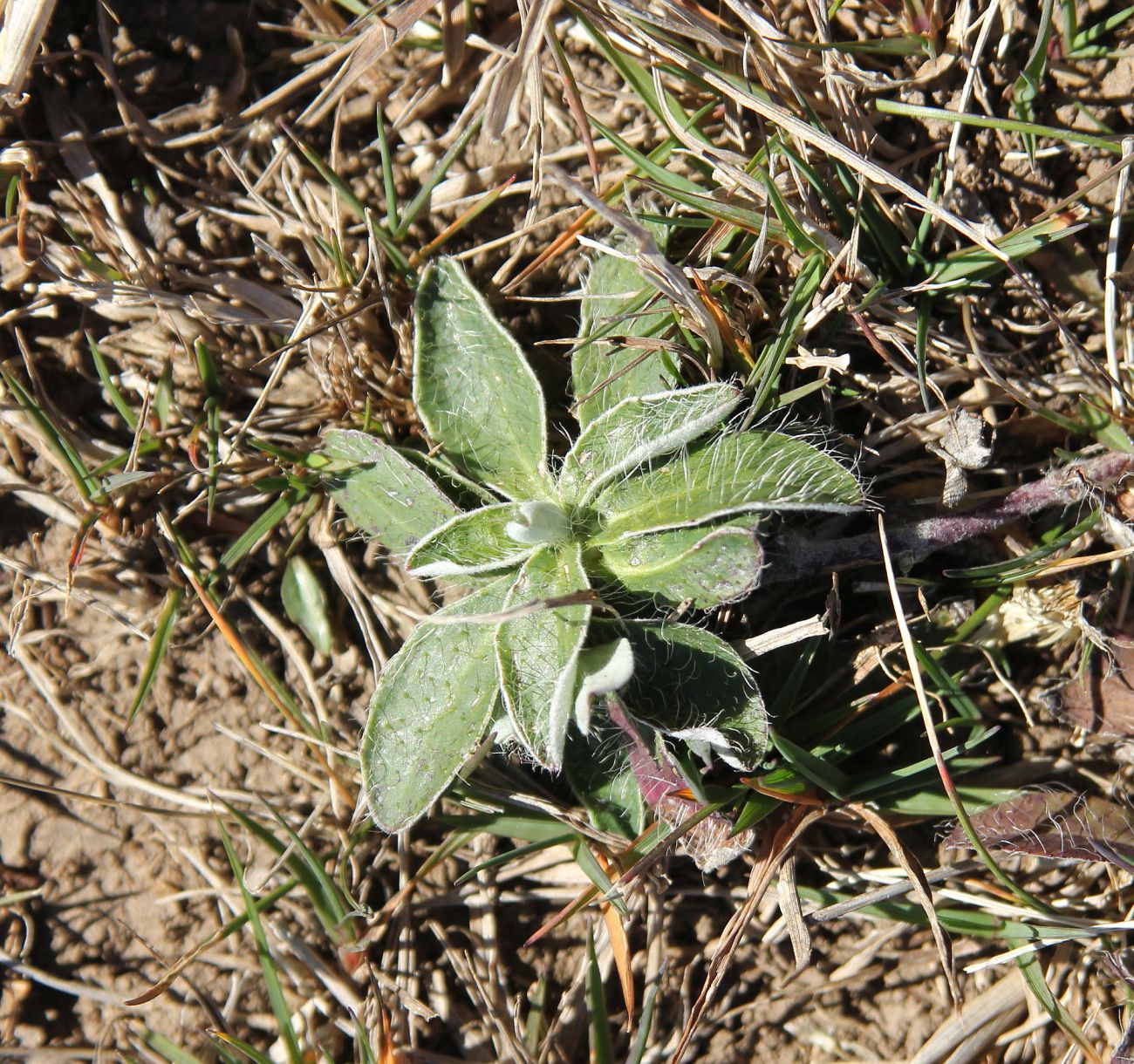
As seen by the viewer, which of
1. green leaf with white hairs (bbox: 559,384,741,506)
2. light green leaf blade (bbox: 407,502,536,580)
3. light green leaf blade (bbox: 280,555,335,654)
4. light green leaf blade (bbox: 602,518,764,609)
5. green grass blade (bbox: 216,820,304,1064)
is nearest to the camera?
light green leaf blade (bbox: 602,518,764,609)

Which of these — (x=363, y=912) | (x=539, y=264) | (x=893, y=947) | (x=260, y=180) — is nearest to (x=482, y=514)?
(x=539, y=264)

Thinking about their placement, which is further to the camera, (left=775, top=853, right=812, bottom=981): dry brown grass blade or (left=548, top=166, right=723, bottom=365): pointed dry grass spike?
(left=775, top=853, right=812, bottom=981): dry brown grass blade

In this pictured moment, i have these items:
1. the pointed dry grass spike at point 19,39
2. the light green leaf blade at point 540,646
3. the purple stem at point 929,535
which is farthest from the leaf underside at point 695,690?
the pointed dry grass spike at point 19,39

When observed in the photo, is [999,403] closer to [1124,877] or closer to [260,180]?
[1124,877]

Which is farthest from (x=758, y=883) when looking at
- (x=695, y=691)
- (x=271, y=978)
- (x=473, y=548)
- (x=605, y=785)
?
(x=271, y=978)

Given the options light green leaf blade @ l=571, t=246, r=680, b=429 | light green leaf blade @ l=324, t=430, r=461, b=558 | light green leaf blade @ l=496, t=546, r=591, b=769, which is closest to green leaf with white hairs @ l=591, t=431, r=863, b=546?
light green leaf blade @ l=496, t=546, r=591, b=769

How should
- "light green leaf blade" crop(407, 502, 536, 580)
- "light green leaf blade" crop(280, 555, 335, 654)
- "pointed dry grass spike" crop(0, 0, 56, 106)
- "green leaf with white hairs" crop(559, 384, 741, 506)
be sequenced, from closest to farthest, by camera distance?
"green leaf with white hairs" crop(559, 384, 741, 506) < "light green leaf blade" crop(407, 502, 536, 580) < "pointed dry grass spike" crop(0, 0, 56, 106) < "light green leaf blade" crop(280, 555, 335, 654)

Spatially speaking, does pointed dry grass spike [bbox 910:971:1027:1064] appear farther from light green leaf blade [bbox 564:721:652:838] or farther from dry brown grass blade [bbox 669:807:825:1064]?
light green leaf blade [bbox 564:721:652:838]

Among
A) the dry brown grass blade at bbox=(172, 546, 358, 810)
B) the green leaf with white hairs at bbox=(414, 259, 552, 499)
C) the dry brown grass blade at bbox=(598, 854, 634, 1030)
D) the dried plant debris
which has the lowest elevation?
the dry brown grass blade at bbox=(598, 854, 634, 1030)
